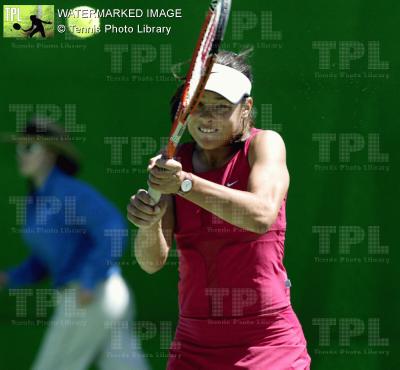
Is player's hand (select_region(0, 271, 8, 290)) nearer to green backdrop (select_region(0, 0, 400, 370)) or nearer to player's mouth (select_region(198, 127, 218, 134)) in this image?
green backdrop (select_region(0, 0, 400, 370))

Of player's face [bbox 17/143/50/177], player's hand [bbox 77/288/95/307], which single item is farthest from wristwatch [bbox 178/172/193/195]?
player's face [bbox 17/143/50/177]

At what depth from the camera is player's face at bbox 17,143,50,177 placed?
12.6 ft

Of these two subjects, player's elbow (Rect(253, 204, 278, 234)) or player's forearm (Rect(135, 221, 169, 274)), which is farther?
player's forearm (Rect(135, 221, 169, 274))

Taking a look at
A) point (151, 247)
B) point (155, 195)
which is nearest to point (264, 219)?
point (155, 195)

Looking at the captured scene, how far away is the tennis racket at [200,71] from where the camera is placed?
2.32 metres

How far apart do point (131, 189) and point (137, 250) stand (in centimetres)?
157

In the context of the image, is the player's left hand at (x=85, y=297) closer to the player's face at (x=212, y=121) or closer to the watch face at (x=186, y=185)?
the player's face at (x=212, y=121)

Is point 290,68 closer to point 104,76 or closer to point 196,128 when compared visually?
point 104,76

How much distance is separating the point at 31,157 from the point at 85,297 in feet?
2.41

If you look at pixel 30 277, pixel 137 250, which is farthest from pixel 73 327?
pixel 137 250

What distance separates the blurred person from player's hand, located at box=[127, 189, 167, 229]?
1046mm

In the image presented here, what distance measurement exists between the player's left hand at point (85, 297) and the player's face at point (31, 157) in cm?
60

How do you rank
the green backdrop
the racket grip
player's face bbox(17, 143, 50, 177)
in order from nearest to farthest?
1. the racket grip
2. player's face bbox(17, 143, 50, 177)
3. the green backdrop

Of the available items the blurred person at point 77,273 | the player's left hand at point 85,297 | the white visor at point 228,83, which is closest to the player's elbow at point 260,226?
the white visor at point 228,83
